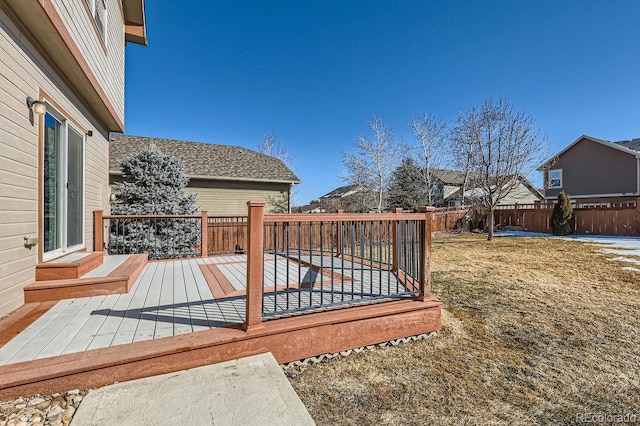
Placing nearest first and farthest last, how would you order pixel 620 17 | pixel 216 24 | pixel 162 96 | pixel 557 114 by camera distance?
pixel 620 17 < pixel 216 24 < pixel 557 114 < pixel 162 96

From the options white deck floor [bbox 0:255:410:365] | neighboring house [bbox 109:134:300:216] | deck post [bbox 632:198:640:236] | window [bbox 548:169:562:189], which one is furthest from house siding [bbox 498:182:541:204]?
white deck floor [bbox 0:255:410:365]

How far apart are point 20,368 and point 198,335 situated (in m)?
1.00

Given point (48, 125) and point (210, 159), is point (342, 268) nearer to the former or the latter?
point (48, 125)

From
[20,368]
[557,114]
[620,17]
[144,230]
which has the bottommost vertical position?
[20,368]

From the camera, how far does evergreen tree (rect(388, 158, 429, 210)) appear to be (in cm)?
1828

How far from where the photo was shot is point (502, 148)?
1135 cm

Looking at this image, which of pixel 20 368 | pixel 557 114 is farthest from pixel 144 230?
pixel 557 114

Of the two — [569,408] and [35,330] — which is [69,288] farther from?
[569,408]

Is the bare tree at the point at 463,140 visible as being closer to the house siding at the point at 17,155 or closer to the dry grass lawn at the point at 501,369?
the dry grass lawn at the point at 501,369

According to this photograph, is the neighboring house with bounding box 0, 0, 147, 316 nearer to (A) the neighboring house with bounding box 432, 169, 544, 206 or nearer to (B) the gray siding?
(B) the gray siding

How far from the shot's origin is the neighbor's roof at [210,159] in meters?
11.4

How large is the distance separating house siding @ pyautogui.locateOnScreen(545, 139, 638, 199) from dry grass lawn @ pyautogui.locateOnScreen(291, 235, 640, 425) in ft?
52.1

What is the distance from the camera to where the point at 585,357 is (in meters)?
2.62

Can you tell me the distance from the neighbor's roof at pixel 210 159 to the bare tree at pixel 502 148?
7.80 metres
